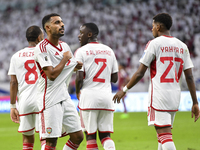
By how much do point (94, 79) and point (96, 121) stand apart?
598mm

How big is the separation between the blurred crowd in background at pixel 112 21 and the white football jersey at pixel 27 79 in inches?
511

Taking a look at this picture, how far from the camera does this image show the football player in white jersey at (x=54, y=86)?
3645 mm

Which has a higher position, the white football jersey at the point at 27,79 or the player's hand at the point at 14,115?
the white football jersey at the point at 27,79

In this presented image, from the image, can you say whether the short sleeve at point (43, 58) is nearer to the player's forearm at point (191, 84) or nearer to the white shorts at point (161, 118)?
the white shorts at point (161, 118)

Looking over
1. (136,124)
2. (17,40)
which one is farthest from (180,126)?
(17,40)

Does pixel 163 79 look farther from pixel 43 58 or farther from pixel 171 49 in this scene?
pixel 43 58

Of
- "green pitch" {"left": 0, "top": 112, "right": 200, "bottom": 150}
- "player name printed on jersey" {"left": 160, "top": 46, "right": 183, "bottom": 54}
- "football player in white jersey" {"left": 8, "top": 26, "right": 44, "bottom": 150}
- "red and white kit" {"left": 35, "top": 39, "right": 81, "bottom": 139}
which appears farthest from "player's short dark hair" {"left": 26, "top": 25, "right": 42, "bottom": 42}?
"green pitch" {"left": 0, "top": 112, "right": 200, "bottom": 150}

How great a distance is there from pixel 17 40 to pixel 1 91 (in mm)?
4876

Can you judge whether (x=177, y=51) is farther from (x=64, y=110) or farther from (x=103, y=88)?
(x=64, y=110)

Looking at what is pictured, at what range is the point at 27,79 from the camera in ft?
15.1

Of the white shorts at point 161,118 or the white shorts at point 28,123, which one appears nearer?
the white shorts at point 161,118

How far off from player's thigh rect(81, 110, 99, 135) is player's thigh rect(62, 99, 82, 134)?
0.65m

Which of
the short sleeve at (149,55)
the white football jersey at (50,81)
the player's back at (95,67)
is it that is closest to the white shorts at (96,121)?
the player's back at (95,67)

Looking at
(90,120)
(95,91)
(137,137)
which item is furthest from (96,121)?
(137,137)
